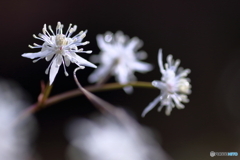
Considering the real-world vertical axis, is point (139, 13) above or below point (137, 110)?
above

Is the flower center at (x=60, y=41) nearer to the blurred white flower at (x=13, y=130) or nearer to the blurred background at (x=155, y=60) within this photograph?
the blurred white flower at (x=13, y=130)

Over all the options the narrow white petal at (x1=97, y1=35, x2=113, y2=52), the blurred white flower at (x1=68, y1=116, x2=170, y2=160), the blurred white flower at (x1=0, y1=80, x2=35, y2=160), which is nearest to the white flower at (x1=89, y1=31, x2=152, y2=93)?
the narrow white petal at (x1=97, y1=35, x2=113, y2=52)

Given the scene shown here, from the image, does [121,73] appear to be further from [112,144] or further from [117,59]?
[112,144]

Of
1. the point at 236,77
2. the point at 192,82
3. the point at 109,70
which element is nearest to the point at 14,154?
the point at 109,70

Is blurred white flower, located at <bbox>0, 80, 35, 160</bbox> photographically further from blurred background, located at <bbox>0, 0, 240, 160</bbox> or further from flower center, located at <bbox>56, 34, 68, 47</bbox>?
blurred background, located at <bbox>0, 0, 240, 160</bbox>

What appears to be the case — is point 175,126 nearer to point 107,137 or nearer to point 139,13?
point 139,13

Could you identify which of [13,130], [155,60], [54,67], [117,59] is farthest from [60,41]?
[155,60]

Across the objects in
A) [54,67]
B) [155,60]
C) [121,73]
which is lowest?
[54,67]
